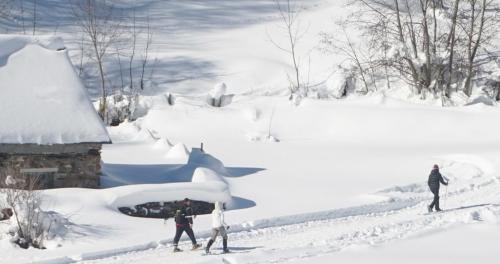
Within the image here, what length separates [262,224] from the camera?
21.4m

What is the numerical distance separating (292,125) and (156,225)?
15.6m

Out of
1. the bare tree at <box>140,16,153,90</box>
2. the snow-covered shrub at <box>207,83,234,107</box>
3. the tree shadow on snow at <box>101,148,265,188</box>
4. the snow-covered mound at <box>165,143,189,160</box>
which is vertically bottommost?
the tree shadow on snow at <box>101,148,265,188</box>

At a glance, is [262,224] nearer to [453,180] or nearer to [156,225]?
[156,225]

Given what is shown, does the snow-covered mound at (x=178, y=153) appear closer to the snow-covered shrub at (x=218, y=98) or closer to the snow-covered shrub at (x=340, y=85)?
the snow-covered shrub at (x=218, y=98)

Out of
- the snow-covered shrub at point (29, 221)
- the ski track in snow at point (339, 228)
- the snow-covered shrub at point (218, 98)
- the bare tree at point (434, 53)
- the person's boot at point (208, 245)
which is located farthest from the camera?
the snow-covered shrub at point (218, 98)

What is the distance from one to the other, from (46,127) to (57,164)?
104 centimetres

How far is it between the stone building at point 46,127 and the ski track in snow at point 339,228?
506 cm

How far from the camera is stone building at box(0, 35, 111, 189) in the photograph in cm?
2280

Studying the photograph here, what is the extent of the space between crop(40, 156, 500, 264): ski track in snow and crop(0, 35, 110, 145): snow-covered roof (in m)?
5.40

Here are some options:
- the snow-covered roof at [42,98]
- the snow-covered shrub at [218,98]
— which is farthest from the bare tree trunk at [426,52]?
the snow-covered roof at [42,98]

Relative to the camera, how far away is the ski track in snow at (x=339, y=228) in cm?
1797

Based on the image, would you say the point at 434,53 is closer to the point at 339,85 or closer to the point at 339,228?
the point at 339,85

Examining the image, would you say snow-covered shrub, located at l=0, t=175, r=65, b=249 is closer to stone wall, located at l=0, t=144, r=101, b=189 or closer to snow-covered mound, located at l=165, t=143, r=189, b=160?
stone wall, located at l=0, t=144, r=101, b=189

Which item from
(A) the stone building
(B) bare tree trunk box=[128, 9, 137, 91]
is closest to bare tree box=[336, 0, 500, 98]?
(B) bare tree trunk box=[128, 9, 137, 91]
